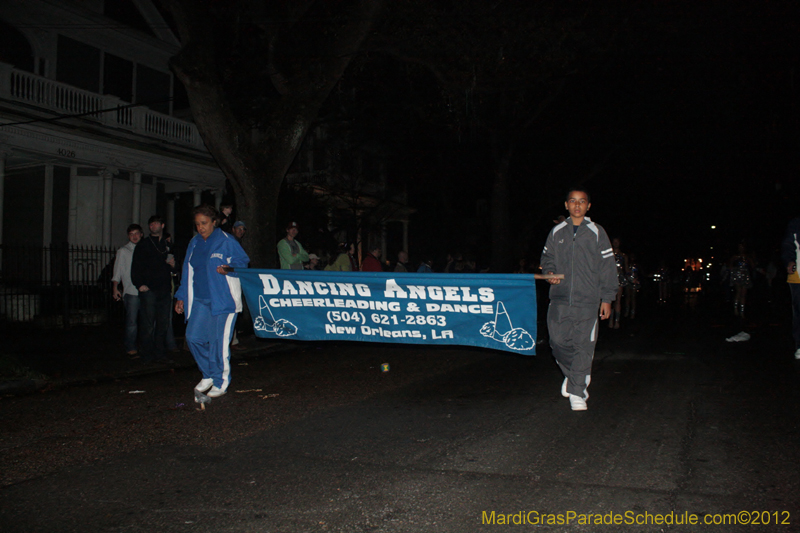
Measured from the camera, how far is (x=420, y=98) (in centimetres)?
2264

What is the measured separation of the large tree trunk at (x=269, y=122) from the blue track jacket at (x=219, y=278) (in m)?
5.59

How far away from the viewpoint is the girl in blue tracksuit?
652cm

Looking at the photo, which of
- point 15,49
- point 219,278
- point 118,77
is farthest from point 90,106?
point 219,278

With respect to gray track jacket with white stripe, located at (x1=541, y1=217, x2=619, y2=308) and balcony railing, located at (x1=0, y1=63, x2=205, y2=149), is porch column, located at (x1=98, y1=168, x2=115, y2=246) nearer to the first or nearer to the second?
balcony railing, located at (x1=0, y1=63, x2=205, y2=149)

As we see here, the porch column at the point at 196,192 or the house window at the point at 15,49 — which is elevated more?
the house window at the point at 15,49

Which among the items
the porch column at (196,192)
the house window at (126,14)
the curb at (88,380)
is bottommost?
the curb at (88,380)

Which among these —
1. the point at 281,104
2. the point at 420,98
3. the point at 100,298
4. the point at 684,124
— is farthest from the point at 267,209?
the point at 684,124

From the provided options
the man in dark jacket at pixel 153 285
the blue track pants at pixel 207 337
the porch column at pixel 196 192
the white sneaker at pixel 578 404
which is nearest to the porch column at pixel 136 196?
the porch column at pixel 196 192

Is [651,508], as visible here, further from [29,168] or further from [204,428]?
[29,168]

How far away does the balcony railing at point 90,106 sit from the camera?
16.2 m

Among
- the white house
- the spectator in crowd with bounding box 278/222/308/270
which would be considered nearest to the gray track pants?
the spectator in crowd with bounding box 278/222/308/270

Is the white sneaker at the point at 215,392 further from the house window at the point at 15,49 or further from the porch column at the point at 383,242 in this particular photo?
the porch column at the point at 383,242

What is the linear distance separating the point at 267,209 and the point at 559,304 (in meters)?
7.60

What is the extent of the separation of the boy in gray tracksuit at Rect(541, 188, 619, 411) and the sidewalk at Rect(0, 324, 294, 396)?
5.60 meters
